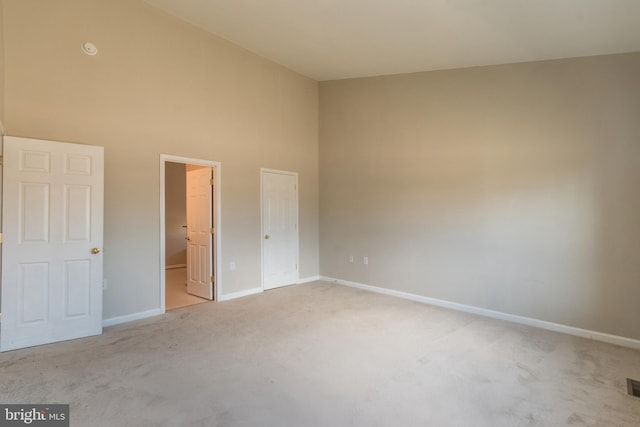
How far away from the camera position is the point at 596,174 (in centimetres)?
351

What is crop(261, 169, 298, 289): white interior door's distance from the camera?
18.0ft

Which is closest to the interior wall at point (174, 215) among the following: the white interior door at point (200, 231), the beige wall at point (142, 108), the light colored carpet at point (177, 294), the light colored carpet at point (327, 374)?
the light colored carpet at point (177, 294)

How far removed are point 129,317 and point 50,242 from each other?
1.22 m

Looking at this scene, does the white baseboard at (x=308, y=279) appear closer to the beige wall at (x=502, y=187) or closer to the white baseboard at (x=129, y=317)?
the beige wall at (x=502, y=187)

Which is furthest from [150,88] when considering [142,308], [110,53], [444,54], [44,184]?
[444,54]

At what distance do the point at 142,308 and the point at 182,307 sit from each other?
1.90ft

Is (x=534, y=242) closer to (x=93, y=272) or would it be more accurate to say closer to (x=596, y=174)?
(x=596, y=174)

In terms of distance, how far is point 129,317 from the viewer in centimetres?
394

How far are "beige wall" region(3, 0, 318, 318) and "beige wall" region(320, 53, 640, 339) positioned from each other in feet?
5.35

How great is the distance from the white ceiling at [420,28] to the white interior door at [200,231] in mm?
2072

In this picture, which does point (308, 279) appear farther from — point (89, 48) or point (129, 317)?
point (89, 48)

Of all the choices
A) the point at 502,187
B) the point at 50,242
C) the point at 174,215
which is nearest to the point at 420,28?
the point at 502,187

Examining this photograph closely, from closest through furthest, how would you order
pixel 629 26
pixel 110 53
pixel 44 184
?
pixel 629 26, pixel 44 184, pixel 110 53

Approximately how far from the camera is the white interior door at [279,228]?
18.0ft
